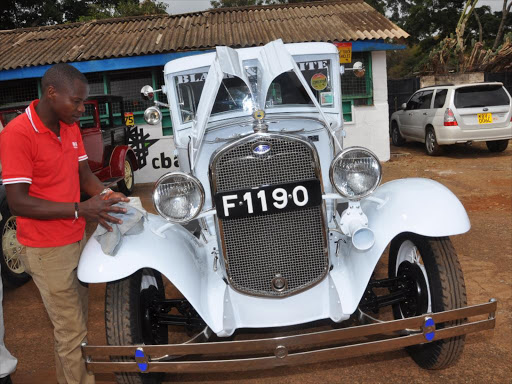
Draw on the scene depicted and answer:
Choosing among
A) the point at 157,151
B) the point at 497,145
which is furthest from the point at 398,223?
the point at 497,145

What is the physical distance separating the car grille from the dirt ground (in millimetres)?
729

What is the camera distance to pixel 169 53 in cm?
999

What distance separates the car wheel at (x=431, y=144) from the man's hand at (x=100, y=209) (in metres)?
9.92

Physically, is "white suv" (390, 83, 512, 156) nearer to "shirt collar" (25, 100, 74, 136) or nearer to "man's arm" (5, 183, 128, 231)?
"man's arm" (5, 183, 128, 231)

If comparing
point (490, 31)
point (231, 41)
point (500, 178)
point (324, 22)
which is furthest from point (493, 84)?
point (490, 31)

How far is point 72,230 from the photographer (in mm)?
2615

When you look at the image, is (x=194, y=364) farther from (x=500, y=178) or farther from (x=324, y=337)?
(x=500, y=178)

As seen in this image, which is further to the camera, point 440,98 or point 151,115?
point 440,98

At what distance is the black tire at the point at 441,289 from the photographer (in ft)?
8.99

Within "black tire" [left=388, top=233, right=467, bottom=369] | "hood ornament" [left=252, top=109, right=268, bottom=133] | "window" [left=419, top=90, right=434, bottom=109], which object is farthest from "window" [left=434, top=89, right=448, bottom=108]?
"hood ornament" [left=252, top=109, right=268, bottom=133]

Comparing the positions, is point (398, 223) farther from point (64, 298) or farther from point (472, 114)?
point (472, 114)

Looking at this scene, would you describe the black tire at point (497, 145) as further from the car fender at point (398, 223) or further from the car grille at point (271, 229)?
the car grille at point (271, 229)

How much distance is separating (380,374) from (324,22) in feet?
31.0

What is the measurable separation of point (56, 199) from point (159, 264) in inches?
25.5
